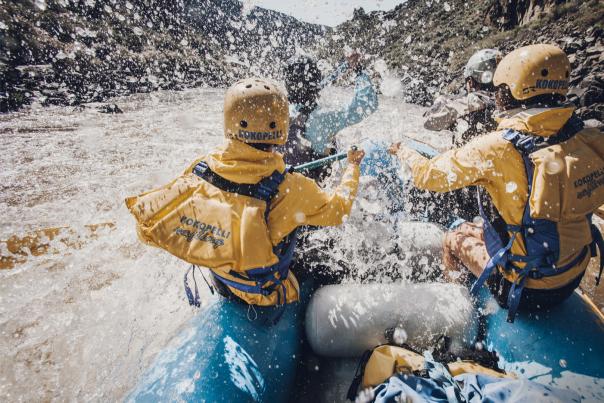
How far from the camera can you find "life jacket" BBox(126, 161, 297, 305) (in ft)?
5.90

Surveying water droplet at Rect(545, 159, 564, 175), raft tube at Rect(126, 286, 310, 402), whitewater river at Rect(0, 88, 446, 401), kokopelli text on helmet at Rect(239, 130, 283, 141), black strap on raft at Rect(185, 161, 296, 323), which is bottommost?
whitewater river at Rect(0, 88, 446, 401)

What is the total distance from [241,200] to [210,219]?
0.70 ft

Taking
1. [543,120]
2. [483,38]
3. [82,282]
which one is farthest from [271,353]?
[483,38]

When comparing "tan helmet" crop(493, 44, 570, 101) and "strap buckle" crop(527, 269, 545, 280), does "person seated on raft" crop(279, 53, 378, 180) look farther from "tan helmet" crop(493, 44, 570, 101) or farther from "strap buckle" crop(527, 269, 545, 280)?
"strap buckle" crop(527, 269, 545, 280)

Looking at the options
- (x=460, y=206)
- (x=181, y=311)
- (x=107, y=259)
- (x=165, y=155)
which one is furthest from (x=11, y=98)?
(x=460, y=206)

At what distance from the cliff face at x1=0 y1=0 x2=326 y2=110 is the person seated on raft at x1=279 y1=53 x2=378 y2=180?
51.9ft

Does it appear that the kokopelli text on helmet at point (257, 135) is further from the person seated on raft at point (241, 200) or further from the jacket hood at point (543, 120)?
the jacket hood at point (543, 120)

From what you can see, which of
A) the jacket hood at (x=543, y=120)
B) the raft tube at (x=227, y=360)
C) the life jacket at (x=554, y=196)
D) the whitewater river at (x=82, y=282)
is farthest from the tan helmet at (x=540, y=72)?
the raft tube at (x=227, y=360)

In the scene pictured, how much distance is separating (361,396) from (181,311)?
2660mm

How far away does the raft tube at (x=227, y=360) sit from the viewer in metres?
1.97

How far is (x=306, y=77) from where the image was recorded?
154 inches

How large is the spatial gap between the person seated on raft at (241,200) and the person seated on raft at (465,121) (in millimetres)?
2405

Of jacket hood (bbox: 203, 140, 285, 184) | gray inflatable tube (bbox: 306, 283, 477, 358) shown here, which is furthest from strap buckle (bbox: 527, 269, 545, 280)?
jacket hood (bbox: 203, 140, 285, 184)

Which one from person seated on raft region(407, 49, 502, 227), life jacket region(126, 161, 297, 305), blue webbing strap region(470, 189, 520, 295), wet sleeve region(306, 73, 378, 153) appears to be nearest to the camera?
life jacket region(126, 161, 297, 305)
